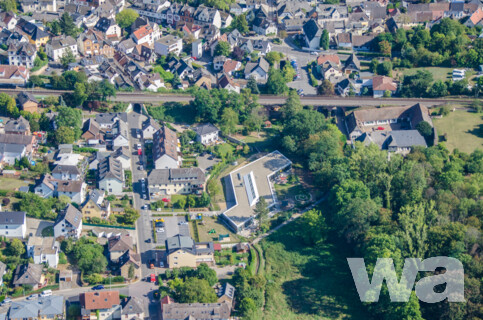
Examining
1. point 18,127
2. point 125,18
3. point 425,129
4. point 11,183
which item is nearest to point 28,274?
point 11,183

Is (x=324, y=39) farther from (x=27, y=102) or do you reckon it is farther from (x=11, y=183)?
(x=11, y=183)

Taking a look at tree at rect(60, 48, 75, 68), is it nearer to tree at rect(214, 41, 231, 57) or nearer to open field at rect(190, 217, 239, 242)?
tree at rect(214, 41, 231, 57)

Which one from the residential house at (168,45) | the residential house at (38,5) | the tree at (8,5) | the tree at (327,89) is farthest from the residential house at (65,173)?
the residential house at (38,5)

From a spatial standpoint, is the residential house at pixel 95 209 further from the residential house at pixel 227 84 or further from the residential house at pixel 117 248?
the residential house at pixel 227 84

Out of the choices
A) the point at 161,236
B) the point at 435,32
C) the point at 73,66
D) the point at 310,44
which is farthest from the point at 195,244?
the point at 435,32

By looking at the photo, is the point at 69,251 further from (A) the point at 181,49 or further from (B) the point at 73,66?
(A) the point at 181,49

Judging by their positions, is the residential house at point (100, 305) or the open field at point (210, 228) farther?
the open field at point (210, 228)
